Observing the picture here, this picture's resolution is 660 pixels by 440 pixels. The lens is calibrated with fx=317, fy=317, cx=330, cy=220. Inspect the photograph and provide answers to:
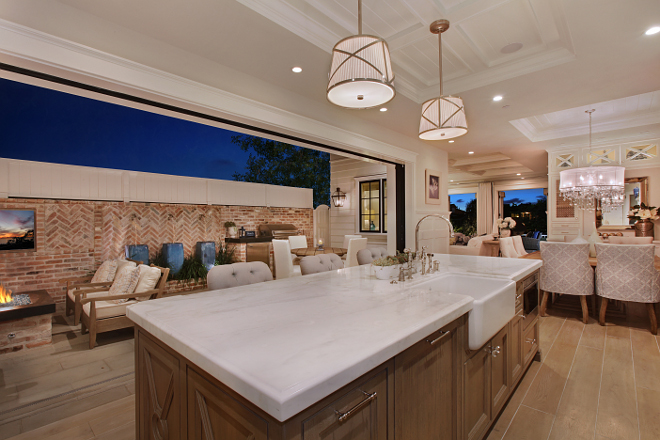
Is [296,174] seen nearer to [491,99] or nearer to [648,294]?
[491,99]

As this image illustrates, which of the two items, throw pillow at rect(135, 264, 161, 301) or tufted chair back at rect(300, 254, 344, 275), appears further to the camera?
throw pillow at rect(135, 264, 161, 301)

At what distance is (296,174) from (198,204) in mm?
4160

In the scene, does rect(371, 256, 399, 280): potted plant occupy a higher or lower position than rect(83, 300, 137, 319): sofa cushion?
higher

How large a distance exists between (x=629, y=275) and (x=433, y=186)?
10.2 feet

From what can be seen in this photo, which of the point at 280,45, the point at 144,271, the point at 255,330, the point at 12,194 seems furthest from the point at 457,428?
the point at 12,194

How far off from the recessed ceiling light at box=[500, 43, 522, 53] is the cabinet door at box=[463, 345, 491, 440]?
2.64 metres

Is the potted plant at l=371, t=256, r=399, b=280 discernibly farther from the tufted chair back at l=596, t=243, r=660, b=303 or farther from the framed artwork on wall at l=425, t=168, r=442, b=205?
the framed artwork on wall at l=425, t=168, r=442, b=205

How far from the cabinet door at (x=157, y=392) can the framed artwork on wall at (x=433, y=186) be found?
5145 millimetres

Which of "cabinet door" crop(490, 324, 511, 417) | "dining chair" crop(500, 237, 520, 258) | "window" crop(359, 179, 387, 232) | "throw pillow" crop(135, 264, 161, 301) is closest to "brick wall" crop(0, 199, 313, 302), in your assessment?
"throw pillow" crop(135, 264, 161, 301)

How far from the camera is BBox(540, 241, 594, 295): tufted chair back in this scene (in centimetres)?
364

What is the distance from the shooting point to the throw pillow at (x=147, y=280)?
11.5 feet

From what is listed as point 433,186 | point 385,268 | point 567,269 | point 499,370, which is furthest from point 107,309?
point 433,186

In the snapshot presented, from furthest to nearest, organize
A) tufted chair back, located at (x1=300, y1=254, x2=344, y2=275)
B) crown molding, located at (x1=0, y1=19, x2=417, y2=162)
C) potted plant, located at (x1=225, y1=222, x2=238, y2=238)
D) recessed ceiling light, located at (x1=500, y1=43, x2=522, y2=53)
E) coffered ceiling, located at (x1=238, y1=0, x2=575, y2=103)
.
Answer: potted plant, located at (x1=225, y1=222, x2=238, y2=238) < recessed ceiling light, located at (x1=500, y1=43, x2=522, y2=53) < tufted chair back, located at (x1=300, y1=254, x2=344, y2=275) < coffered ceiling, located at (x1=238, y1=0, x2=575, y2=103) < crown molding, located at (x1=0, y1=19, x2=417, y2=162)

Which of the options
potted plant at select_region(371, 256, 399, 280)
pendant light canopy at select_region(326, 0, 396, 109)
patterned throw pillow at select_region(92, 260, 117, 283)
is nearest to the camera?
pendant light canopy at select_region(326, 0, 396, 109)
